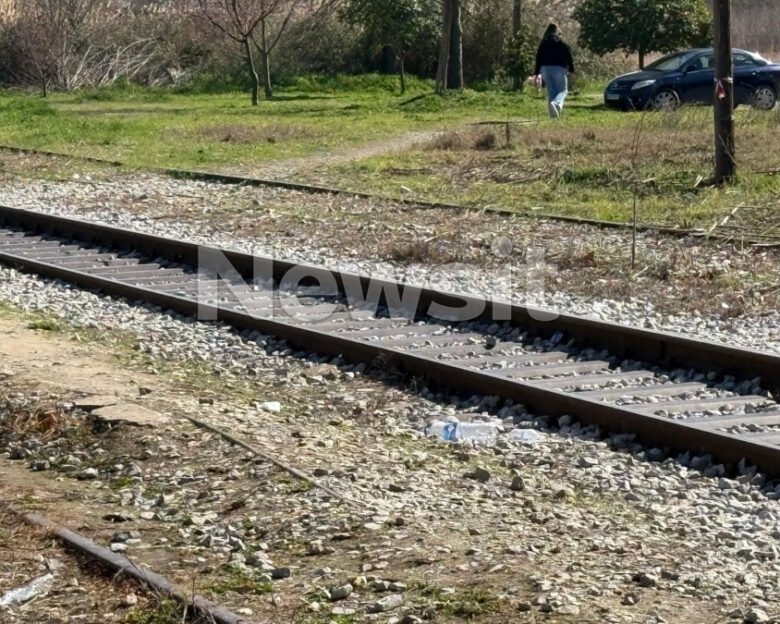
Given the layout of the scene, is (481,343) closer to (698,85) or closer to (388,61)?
(698,85)

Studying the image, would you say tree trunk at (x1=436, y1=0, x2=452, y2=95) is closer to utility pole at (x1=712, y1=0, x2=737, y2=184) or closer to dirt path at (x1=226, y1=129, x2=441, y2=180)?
dirt path at (x1=226, y1=129, x2=441, y2=180)

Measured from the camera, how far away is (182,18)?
40.1m

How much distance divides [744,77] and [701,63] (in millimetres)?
964

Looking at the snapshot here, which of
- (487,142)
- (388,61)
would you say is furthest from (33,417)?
(388,61)

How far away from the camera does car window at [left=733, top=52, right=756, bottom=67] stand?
28.4m

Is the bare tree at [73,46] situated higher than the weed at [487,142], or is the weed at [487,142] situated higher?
the bare tree at [73,46]

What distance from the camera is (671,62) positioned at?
2859 centimetres

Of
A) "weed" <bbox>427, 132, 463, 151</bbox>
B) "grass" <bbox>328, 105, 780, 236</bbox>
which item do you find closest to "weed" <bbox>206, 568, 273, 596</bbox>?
"grass" <bbox>328, 105, 780, 236</bbox>

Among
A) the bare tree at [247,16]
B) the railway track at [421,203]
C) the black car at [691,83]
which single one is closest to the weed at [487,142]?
the railway track at [421,203]

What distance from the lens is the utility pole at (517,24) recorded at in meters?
34.9

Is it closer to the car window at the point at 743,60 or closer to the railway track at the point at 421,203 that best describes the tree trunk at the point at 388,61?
the car window at the point at 743,60

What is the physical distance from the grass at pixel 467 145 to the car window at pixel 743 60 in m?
2.96

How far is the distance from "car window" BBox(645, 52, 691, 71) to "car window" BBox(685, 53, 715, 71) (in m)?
0.20

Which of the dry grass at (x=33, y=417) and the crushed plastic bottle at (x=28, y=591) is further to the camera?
the dry grass at (x=33, y=417)
